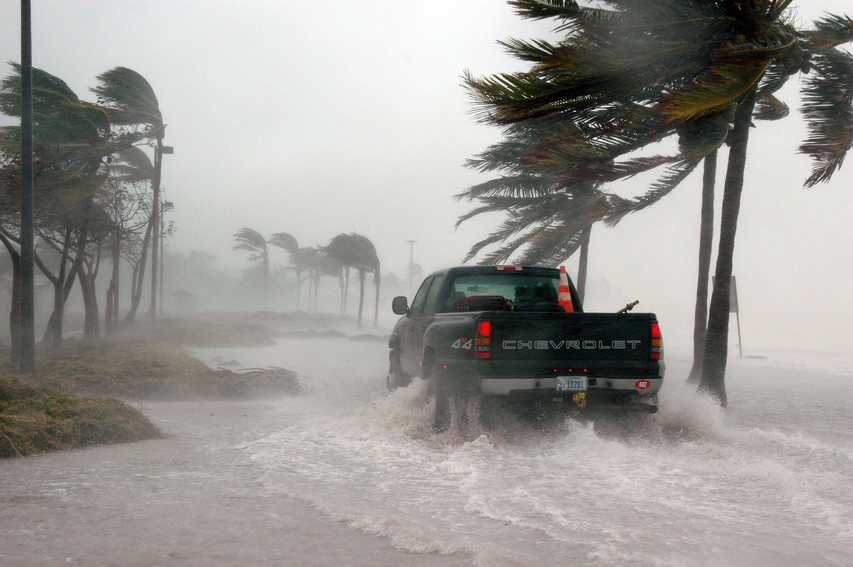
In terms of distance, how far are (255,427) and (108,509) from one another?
172 inches

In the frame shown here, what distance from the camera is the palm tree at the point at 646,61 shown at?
9664mm

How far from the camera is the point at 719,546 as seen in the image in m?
4.63

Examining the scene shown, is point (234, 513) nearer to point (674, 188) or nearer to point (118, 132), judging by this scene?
point (674, 188)

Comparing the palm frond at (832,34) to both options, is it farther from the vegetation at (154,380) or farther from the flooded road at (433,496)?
the vegetation at (154,380)

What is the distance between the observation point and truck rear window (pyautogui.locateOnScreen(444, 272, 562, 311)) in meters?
9.68

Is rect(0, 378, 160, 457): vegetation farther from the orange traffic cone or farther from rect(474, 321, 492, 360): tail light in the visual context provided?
the orange traffic cone

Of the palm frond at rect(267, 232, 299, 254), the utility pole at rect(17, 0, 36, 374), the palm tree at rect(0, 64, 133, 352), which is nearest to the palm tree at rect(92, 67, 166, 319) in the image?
the palm tree at rect(0, 64, 133, 352)

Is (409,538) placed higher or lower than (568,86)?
lower

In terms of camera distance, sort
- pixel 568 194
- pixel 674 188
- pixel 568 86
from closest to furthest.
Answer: pixel 568 86 → pixel 674 188 → pixel 568 194

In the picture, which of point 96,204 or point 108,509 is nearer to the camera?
point 108,509

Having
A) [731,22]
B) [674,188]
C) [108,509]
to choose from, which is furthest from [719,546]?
[674,188]

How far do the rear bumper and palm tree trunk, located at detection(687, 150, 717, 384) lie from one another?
27.0 ft

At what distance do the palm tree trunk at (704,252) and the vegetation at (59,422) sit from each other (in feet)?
35.8

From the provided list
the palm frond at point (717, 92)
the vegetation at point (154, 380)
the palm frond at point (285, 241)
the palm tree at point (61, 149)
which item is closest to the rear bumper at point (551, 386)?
the palm frond at point (717, 92)
